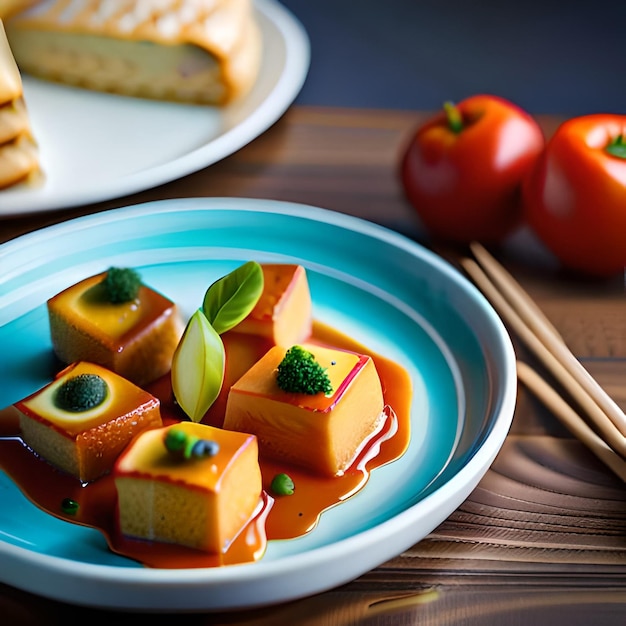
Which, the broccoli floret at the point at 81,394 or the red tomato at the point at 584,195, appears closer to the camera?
the broccoli floret at the point at 81,394

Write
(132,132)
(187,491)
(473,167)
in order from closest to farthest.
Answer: (187,491) → (473,167) → (132,132)

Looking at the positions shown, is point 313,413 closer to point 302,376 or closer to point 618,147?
point 302,376

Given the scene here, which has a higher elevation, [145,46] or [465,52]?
[145,46]

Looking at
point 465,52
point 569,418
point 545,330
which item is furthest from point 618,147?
point 465,52

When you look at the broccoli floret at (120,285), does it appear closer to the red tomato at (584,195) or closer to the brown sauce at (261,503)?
the brown sauce at (261,503)

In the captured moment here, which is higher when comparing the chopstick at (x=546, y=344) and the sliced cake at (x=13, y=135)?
the sliced cake at (x=13, y=135)

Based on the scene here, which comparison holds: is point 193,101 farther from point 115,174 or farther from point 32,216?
point 32,216

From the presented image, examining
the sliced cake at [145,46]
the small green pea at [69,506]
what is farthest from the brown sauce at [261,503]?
the sliced cake at [145,46]
